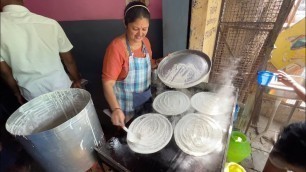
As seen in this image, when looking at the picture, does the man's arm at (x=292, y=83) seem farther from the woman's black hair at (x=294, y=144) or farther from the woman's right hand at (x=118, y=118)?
the woman's right hand at (x=118, y=118)

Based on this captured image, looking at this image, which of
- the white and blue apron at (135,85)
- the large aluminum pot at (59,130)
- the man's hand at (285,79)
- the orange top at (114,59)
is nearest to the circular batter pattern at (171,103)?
the white and blue apron at (135,85)

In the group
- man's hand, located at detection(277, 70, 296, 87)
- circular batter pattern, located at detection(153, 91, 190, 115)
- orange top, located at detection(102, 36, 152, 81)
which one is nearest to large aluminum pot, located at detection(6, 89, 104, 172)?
orange top, located at detection(102, 36, 152, 81)

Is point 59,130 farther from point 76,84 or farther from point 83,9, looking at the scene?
point 83,9

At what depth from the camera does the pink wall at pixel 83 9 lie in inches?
86.7

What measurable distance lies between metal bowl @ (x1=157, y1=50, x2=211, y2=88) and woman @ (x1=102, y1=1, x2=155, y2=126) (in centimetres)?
22

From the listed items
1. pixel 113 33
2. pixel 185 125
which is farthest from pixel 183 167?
pixel 113 33

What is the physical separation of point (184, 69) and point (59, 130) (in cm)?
119

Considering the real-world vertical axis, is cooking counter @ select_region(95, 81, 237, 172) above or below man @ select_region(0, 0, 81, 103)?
below

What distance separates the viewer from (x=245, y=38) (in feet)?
8.68

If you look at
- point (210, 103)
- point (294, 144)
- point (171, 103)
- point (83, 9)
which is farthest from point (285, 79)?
point (83, 9)

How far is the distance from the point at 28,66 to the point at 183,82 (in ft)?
4.08

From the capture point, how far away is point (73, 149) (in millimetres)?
1262

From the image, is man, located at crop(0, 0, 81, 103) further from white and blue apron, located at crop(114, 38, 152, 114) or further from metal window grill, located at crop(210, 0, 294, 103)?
metal window grill, located at crop(210, 0, 294, 103)

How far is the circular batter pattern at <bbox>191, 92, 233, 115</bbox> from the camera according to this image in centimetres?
162
